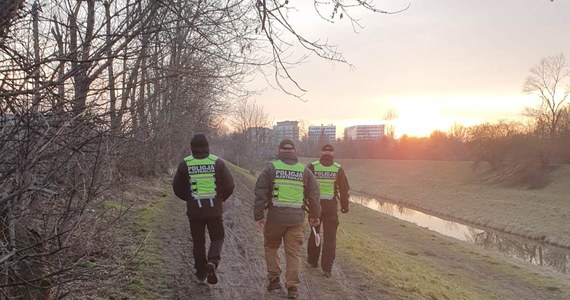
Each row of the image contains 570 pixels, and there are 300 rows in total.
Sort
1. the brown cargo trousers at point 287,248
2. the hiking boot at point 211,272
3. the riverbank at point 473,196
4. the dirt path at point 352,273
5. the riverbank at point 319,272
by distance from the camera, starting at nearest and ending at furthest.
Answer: the hiking boot at point 211,272, the brown cargo trousers at point 287,248, the riverbank at point 319,272, the dirt path at point 352,273, the riverbank at point 473,196

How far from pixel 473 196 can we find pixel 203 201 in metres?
38.6

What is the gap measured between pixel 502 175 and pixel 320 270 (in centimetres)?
4456

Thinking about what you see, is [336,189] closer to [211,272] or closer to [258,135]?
[211,272]

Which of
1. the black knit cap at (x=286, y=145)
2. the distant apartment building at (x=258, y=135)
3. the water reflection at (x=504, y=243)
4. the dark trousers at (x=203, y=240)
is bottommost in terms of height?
the water reflection at (x=504, y=243)

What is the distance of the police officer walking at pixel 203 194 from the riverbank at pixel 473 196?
79.9 ft

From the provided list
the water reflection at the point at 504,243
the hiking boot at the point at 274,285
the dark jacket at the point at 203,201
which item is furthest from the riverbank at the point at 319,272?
the water reflection at the point at 504,243

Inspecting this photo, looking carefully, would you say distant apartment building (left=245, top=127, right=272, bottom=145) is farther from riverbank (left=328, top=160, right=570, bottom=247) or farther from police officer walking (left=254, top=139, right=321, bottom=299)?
police officer walking (left=254, top=139, right=321, bottom=299)

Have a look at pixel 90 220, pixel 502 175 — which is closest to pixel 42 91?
pixel 90 220

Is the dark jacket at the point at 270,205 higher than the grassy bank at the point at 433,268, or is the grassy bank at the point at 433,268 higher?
the dark jacket at the point at 270,205

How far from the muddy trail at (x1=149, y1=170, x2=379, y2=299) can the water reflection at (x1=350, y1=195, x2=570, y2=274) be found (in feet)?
53.1

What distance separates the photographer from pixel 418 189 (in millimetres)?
47594

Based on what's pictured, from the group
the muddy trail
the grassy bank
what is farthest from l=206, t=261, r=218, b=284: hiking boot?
the grassy bank

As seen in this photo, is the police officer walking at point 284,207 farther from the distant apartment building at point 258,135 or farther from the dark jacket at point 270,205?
the distant apartment building at point 258,135

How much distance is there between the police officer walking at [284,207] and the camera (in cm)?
660
